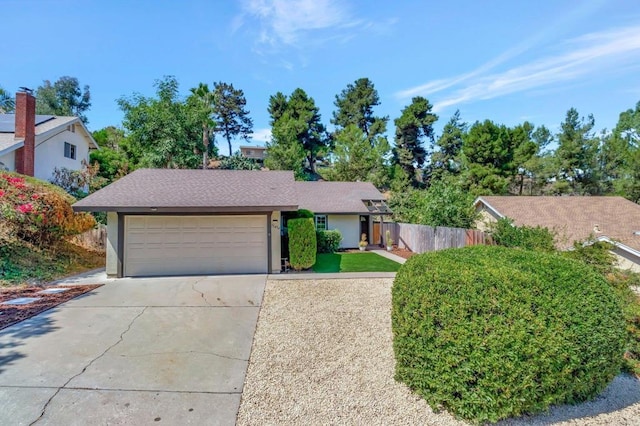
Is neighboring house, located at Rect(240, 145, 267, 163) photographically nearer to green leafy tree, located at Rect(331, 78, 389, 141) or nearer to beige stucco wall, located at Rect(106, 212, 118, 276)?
green leafy tree, located at Rect(331, 78, 389, 141)

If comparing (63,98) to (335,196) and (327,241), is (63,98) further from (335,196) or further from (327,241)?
(327,241)

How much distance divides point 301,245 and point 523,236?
7.60 meters

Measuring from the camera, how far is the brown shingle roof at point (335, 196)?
57.7 feet

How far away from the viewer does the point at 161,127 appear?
74.1ft

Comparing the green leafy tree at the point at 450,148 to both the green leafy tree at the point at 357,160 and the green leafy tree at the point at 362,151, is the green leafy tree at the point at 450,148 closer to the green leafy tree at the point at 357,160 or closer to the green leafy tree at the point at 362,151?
the green leafy tree at the point at 362,151

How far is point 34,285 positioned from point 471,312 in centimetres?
1093

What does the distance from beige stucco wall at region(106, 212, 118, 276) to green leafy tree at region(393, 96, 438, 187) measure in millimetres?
31964

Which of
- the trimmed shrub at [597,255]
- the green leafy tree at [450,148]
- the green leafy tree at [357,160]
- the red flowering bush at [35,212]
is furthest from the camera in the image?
the green leafy tree at [450,148]

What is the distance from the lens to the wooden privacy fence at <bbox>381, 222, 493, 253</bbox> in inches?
495

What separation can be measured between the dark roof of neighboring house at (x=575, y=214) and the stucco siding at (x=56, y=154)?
86.5 ft

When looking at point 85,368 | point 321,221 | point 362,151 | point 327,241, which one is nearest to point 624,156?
point 362,151

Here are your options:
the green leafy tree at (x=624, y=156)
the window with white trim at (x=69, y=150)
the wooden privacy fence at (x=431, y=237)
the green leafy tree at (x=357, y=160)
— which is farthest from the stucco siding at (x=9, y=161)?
the green leafy tree at (x=624, y=156)

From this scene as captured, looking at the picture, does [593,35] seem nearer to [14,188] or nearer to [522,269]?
[522,269]

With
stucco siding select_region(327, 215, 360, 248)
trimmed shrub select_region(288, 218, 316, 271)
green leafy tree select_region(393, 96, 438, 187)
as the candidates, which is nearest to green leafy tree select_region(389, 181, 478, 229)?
stucco siding select_region(327, 215, 360, 248)
